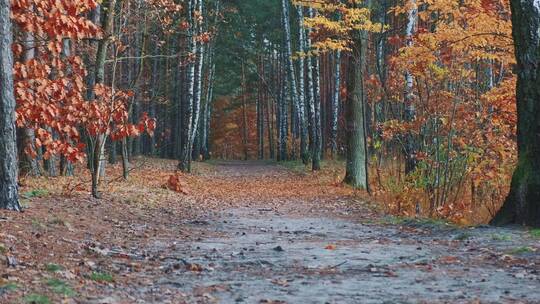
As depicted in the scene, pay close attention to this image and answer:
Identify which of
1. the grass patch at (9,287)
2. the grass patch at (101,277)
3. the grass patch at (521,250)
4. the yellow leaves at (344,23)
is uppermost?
the yellow leaves at (344,23)

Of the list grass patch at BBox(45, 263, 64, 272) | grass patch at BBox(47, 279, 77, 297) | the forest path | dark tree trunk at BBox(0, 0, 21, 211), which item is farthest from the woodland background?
grass patch at BBox(47, 279, 77, 297)

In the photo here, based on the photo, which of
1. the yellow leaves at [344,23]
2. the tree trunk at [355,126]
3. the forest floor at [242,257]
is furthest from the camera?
the tree trunk at [355,126]

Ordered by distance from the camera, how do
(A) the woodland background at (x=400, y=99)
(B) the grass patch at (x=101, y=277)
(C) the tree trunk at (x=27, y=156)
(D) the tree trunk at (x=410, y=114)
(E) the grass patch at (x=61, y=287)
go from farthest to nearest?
(D) the tree trunk at (x=410, y=114)
(C) the tree trunk at (x=27, y=156)
(A) the woodland background at (x=400, y=99)
(B) the grass patch at (x=101, y=277)
(E) the grass patch at (x=61, y=287)

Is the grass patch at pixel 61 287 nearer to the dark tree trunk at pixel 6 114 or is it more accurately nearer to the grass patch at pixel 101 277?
the grass patch at pixel 101 277

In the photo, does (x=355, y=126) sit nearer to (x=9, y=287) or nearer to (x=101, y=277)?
(x=101, y=277)

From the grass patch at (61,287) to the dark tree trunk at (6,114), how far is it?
10.8ft

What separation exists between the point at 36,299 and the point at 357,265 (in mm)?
3459

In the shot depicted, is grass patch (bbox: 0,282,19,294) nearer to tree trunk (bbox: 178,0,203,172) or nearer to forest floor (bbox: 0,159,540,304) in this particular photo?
forest floor (bbox: 0,159,540,304)

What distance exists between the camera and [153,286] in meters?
5.72

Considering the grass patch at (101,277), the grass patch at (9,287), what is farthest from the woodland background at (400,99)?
the grass patch at (9,287)

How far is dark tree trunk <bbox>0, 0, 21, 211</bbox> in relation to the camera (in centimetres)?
804

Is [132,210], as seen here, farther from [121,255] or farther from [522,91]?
[522,91]

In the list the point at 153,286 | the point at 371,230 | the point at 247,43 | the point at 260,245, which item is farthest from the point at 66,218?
the point at 247,43

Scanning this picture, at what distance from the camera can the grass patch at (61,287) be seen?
490 cm
